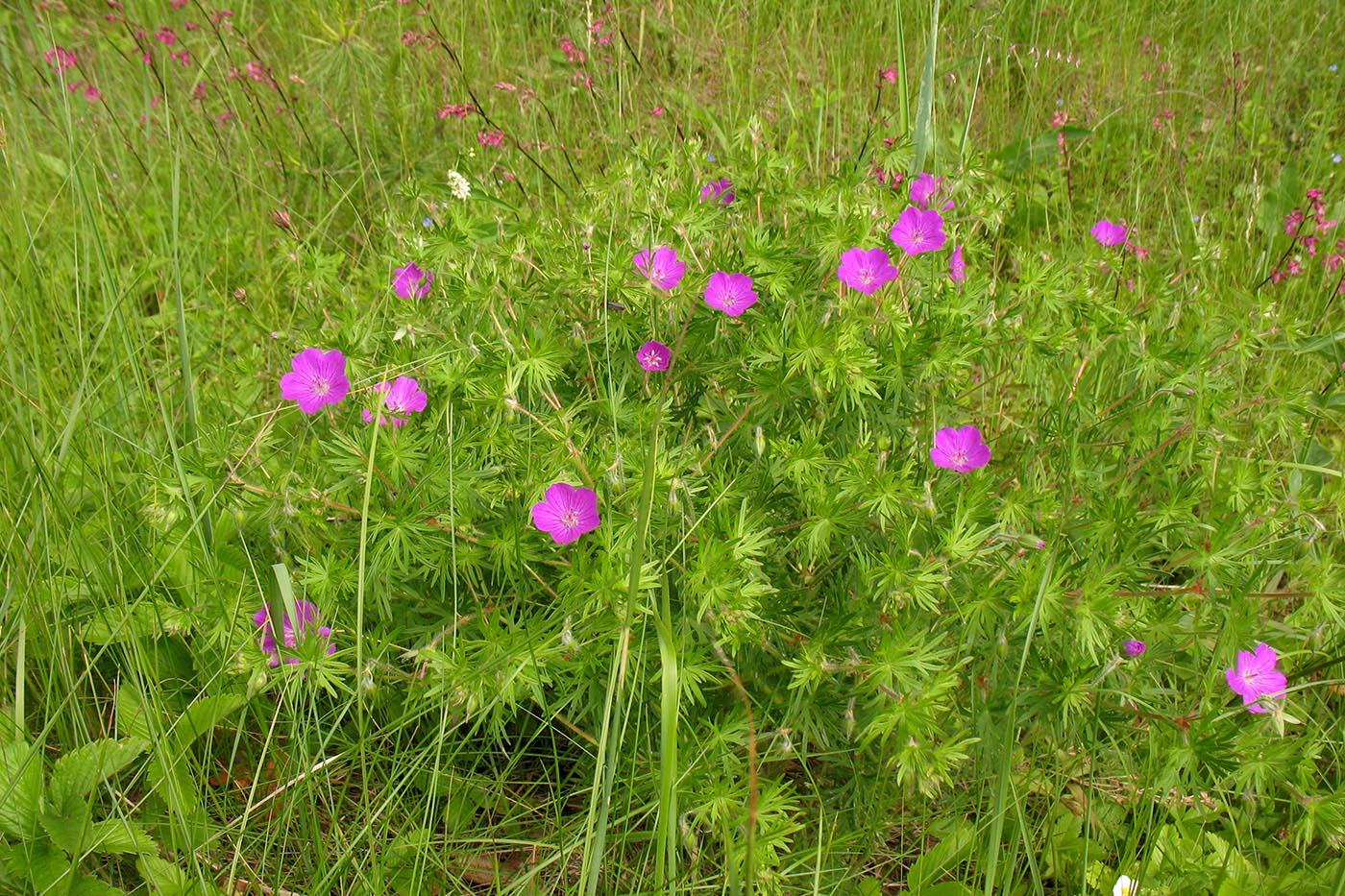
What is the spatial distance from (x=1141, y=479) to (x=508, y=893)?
1.42m

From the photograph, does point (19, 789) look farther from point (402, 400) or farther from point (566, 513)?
point (566, 513)

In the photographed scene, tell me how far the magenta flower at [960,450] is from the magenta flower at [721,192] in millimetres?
651

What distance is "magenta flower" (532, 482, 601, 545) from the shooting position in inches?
58.6

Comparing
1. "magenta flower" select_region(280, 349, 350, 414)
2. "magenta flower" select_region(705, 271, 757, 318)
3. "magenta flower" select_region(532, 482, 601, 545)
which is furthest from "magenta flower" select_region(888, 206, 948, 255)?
"magenta flower" select_region(280, 349, 350, 414)

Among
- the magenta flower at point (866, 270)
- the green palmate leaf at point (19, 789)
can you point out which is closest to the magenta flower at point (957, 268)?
the magenta flower at point (866, 270)

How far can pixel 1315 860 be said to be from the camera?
1.68m

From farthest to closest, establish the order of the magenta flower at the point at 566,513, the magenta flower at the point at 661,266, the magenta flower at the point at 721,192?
the magenta flower at the point at 721,192, the magenta flower at the point at 661,266, the magenta flower at the point at 566,513

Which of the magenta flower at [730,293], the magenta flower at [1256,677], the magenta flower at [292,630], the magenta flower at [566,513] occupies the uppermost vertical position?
the magenta flower at [730,293]

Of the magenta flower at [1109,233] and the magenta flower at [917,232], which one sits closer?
the magenta flower at [917,232]

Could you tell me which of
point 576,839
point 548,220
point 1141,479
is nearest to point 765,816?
point 576,839

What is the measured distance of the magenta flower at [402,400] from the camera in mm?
1635

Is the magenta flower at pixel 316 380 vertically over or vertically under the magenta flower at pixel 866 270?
under

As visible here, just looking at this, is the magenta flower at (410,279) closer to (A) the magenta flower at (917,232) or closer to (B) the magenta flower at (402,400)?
(B) the magenta flower at (402,400)

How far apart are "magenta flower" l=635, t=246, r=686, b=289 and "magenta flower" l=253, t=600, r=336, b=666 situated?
0.77m
